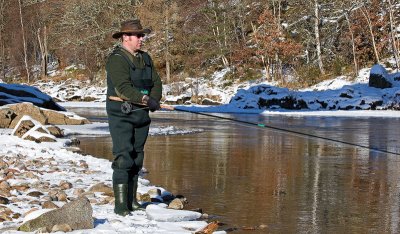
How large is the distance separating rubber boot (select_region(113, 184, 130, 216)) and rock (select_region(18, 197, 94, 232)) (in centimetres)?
67

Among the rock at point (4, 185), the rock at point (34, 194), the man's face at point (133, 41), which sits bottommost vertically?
the rock at point (34, 194)

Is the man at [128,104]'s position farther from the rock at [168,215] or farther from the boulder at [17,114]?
the boulder at [17,114]

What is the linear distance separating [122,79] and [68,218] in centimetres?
139

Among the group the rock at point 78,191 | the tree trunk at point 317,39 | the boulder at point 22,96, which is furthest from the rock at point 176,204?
the tree trunk at point 317,39

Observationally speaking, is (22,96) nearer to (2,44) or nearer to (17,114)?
(17,114)

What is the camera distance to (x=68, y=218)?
5137mm

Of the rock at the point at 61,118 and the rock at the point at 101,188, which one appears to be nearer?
the rock at the point at 101,188

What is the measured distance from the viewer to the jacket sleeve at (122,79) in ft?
19.2

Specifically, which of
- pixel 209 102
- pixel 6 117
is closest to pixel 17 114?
pixel 6 117

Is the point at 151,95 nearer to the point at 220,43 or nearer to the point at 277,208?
the point at 277,208

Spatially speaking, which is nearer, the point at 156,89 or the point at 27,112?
the point at 156,89

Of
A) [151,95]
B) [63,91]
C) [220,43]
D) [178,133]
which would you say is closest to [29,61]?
[63,91]

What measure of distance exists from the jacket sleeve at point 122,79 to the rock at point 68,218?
1.09 meters

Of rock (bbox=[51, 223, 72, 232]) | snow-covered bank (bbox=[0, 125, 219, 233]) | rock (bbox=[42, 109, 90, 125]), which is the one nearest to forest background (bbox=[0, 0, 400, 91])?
rock (bbox=[42, 109, 90, 125])
